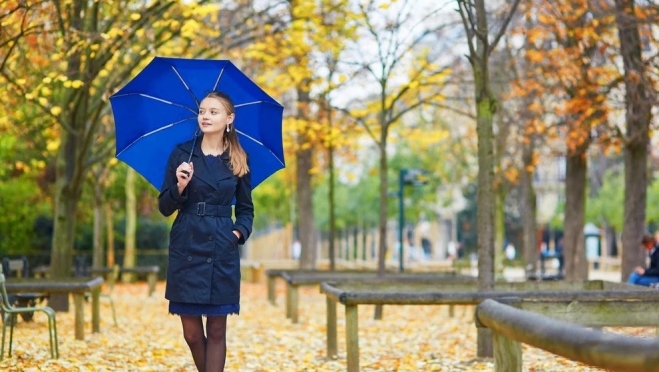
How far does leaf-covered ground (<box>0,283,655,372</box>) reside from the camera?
1020 cm

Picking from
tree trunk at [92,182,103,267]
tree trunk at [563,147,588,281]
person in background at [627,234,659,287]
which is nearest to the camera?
person in background at [627,234,659,287]

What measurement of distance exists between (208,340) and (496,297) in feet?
10.5

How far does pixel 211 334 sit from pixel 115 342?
662cm

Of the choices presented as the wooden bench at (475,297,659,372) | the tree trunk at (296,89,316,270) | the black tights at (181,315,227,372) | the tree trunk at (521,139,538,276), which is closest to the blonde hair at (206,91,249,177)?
the black tights at (181,315,227,372)

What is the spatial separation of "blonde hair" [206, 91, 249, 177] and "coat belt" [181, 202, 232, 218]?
245mm

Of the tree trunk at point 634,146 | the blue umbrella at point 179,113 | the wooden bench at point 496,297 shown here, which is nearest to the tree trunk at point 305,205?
the tree trunk at point 634,146

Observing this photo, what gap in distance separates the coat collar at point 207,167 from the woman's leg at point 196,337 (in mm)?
779

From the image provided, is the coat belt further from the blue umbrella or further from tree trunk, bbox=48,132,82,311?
tree trunk, bbox=48,132,82,311

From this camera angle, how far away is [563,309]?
756 centimetres

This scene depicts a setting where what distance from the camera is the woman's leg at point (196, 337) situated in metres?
6.57

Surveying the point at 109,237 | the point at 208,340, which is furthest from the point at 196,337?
the point at 109,237

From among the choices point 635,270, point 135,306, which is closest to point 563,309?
point 635,270

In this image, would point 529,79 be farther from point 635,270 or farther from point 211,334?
point 211,334

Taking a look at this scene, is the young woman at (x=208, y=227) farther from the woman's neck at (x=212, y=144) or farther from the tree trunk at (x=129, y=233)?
the tree trunk at (x=129, y=233)
